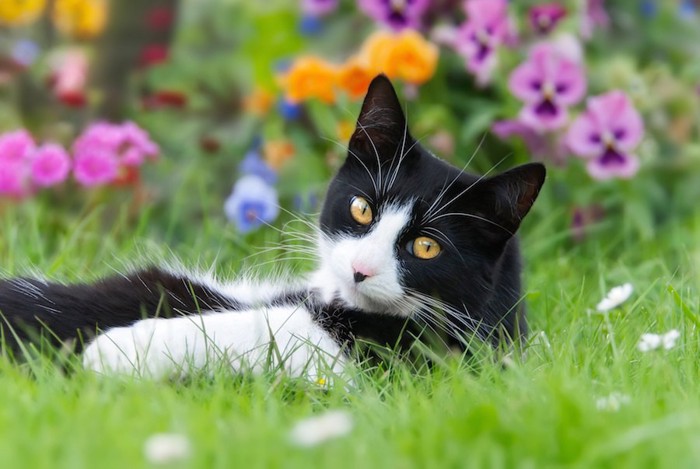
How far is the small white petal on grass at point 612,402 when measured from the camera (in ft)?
4.97

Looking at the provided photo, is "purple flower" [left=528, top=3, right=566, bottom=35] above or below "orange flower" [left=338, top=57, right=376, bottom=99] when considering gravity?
above

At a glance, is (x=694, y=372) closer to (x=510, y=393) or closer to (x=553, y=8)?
(x=510, y=393)

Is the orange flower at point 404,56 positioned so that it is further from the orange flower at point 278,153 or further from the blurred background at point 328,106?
the orange flower at point 278,153

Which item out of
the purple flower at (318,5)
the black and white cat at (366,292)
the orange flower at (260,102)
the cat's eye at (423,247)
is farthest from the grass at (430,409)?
the purple flower at (318,5)

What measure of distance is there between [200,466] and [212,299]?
0.97 meters

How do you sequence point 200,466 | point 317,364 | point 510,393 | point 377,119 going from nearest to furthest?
1. point 200,466
2. point 510,393
3. point 317,364
4. point 377,119

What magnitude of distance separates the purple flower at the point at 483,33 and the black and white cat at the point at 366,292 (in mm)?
1231

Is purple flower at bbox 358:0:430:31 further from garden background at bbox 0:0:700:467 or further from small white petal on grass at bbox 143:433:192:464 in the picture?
small white petal on grass at bbox 143:433:192:464

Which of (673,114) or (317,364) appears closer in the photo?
(317,364)

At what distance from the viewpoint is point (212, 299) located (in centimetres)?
221

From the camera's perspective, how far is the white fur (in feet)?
6.52

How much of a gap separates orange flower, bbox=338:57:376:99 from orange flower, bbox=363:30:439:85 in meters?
0.06

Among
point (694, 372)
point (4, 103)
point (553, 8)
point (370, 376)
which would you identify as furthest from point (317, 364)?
point (4, 103)

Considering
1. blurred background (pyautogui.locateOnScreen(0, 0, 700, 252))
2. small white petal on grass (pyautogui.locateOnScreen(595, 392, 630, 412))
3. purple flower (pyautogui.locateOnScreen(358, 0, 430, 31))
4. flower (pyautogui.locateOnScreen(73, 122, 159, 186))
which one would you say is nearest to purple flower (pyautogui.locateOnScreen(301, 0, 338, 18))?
blurred background (pyautogui.locateOnScreen(0, 0, 700, 252))
